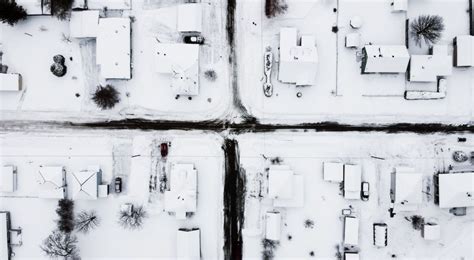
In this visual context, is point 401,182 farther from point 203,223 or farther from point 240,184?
point 203,223

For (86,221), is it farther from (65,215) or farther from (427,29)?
(427,29)

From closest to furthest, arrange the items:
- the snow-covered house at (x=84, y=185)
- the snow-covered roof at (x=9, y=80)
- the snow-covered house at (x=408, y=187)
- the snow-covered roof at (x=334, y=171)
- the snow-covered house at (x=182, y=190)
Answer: the snow-covered house at (x=408, y=187), the snow-covered house at (x=84, y=185), the snow-covered house at (x=182, y=190), the snow-covered roof at (x=334, y=171), the snow-covered roof at (x=9, y=80)

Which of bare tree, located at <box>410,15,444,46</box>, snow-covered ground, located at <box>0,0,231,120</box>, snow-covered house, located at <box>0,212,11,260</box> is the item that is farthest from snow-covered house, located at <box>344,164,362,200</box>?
snow-covered house, located at <box>0,212,11,260</box>

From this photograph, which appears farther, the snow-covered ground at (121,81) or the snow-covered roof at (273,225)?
the snow-covered ground at (121,81)

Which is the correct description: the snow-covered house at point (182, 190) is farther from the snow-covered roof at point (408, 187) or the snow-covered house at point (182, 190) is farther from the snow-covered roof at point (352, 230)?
the snow-covered roof at point (408, 187)

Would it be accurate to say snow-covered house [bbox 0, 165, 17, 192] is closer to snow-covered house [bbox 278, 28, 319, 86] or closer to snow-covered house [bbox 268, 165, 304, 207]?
snow-covered house [bbox 268, 165, 304, 207]

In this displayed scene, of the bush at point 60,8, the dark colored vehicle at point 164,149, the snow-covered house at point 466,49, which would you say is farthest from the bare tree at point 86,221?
the snow-covered house at point 466,49
